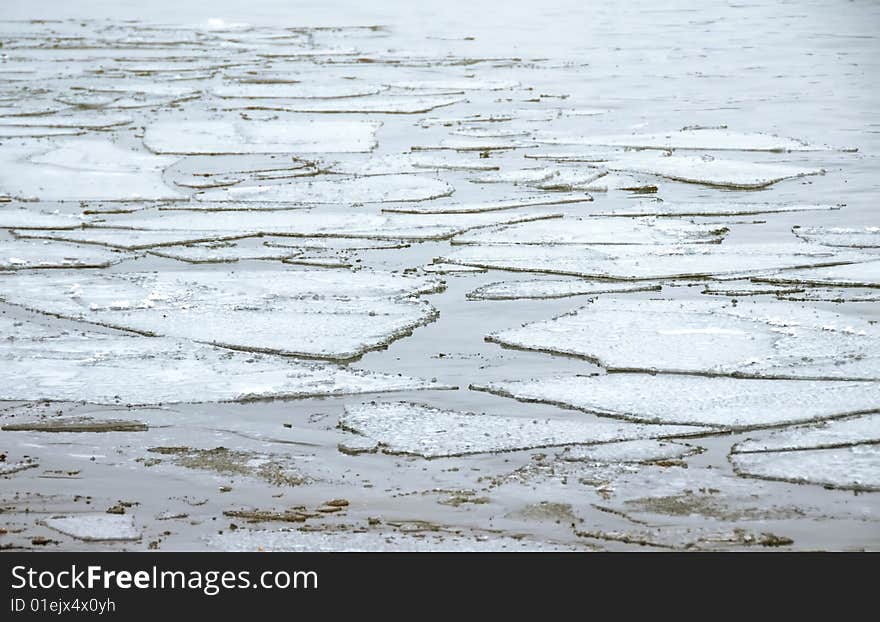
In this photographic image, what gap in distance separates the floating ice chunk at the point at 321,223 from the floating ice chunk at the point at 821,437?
239cm

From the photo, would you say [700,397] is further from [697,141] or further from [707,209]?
[697,141]

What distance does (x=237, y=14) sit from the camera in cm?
1845

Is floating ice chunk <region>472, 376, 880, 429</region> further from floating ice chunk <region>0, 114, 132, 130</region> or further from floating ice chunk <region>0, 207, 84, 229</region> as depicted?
floating ice chunk <region>0, 114, 132, 130</region>

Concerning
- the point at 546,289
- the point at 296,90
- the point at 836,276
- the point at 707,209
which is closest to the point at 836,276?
the point at 836,276

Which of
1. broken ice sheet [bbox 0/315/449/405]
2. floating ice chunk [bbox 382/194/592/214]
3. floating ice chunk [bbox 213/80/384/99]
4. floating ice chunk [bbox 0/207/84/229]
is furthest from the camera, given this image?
floating ice chunk [bbox 213/80/384/99]

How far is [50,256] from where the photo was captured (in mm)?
5449

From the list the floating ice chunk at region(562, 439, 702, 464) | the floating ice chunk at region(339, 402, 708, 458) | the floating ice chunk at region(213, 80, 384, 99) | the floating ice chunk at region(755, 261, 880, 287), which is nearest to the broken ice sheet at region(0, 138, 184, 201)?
the floating ice chunk at region(213, 80, 384, 99)

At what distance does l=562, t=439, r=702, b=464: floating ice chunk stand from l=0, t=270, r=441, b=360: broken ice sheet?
3.22 feet

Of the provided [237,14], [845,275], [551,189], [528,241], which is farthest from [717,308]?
[237,14]

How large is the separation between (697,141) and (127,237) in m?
3.41

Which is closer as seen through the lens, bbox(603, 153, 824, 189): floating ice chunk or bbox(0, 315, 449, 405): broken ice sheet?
bbox(0, 315, 449, 405): broken ice sheet

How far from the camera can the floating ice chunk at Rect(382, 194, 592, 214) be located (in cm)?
615
